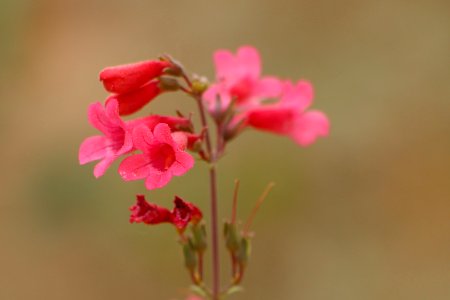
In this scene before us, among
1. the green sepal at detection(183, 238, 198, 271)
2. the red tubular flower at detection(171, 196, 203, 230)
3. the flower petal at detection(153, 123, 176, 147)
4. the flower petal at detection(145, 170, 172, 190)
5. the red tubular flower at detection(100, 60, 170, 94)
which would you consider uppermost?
the red tubular flower at detection(100, 60, 170, 94)

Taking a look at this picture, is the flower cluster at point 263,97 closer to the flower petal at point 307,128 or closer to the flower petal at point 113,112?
the flower petal at point 307,128

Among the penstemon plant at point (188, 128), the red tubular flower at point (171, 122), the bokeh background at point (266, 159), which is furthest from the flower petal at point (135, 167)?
the bokeh background at point (266, 159)

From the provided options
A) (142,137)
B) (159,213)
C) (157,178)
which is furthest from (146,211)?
(142,137)

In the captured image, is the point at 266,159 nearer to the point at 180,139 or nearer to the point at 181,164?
the point at 180,139

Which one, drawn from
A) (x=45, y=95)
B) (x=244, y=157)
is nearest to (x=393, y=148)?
(x=244, y=157)

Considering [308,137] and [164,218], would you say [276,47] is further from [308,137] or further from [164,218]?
[164,218]

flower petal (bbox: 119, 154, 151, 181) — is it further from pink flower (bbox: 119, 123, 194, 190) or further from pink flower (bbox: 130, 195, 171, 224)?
pink flower (bbox: 130, 195, 171, 224)

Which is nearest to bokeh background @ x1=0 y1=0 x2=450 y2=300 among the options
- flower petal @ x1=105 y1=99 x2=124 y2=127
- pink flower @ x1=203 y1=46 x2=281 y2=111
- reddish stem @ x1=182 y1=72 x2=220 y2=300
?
pink flower @ x1=203 y1=46 x2=281 y2=111

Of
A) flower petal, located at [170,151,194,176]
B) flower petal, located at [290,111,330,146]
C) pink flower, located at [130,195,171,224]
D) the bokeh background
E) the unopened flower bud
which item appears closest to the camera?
flower petal, located at [170,151,194,176]
